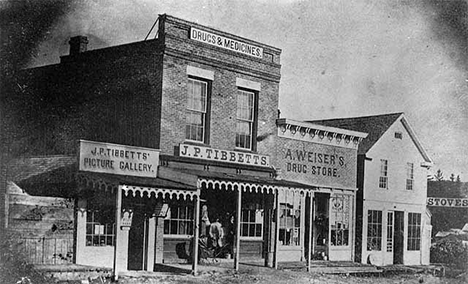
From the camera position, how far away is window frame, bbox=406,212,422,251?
3034 cm

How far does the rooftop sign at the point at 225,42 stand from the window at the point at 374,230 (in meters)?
9.99

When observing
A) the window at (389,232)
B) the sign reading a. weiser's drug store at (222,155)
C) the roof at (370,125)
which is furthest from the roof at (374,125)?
the sign reading a. weiser's drug store at (222,155)

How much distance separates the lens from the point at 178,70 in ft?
63.4

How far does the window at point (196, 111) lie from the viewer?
19922 millimetres

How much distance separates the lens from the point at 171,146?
1906 centimetres

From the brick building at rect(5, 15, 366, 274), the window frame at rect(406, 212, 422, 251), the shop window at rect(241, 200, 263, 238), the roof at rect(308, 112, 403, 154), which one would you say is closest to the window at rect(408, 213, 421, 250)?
the window frame at rect(406, 212, 422, 251)

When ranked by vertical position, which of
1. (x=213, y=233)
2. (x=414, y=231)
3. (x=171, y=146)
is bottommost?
Answer: (x=414, y=231)

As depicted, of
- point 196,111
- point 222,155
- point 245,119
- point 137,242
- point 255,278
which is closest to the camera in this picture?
point 255,278

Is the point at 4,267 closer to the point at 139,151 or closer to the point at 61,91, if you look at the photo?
the point at 139,151

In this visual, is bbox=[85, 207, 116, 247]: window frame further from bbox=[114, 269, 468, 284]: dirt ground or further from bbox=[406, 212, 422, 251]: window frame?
bbox=[406, 212, 422, 251]: window frame

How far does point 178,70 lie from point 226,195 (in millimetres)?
4471

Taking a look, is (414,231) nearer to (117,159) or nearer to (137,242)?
(137,242)

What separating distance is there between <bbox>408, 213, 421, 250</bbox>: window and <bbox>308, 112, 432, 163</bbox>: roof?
2.86 m

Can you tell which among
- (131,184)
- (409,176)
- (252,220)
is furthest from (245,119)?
(409,176)
